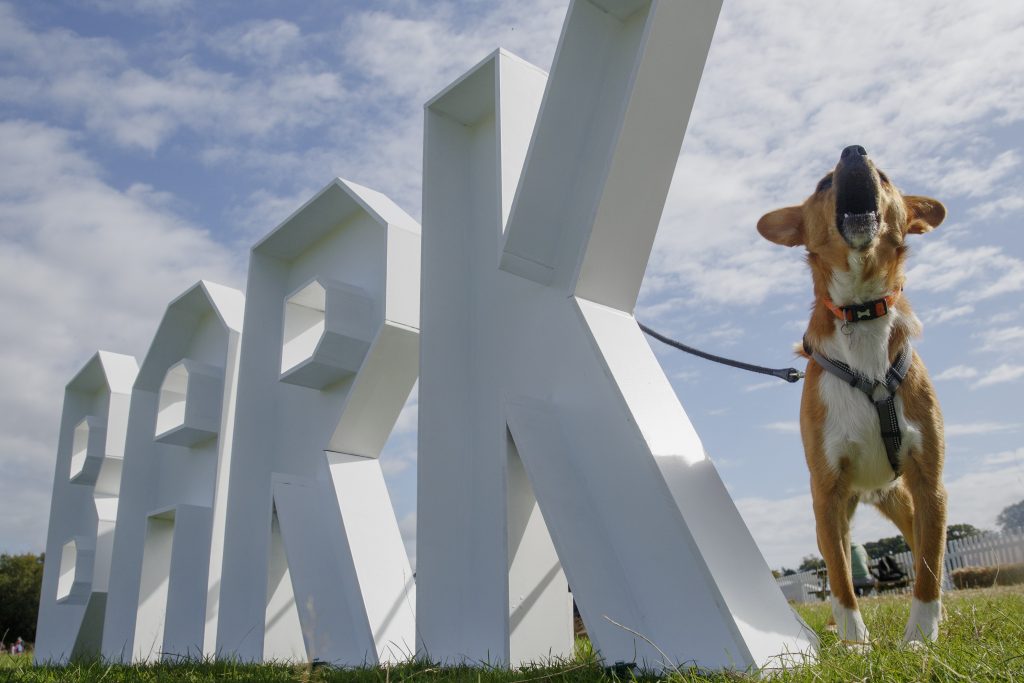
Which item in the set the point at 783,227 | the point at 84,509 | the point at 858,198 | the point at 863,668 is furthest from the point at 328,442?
the point at 84,509

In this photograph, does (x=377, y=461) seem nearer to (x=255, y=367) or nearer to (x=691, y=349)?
(x=255, y=367)

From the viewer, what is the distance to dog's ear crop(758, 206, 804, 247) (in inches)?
132

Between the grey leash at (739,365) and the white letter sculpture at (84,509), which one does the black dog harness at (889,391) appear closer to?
the grey leash at (739,365)

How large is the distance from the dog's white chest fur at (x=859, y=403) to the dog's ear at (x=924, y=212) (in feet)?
1.08

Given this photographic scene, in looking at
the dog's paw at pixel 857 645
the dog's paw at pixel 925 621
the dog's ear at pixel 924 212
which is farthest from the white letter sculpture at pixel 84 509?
the dog's ear at pixel 924 212

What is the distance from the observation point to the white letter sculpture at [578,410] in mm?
3229

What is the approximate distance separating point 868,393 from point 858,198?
71 centimetres

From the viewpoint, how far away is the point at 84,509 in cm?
1022

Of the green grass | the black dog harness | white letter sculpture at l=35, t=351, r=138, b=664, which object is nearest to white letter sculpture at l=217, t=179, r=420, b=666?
the green grass

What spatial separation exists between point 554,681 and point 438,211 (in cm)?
293

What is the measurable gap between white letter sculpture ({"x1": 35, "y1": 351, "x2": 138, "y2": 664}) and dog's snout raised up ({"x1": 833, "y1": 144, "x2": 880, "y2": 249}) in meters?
8.46

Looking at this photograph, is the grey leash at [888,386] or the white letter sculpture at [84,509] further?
the white letter sculpture at [84,509]

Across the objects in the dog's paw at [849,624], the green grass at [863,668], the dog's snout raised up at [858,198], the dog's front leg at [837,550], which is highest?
the dog's snout raised up at [858,198]

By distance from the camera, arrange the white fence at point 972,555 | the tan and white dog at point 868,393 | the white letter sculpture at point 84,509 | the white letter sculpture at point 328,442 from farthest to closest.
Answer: the white fence at point 972,555
the white letter sculpture at point 84,509
the white letter sculpture at point 328,442
the tan and white dog at point 868,393
